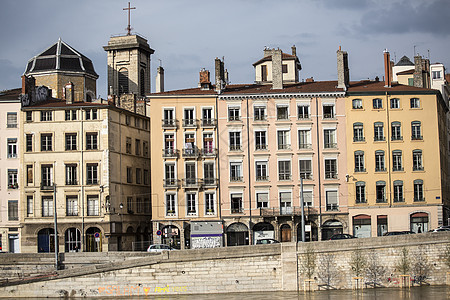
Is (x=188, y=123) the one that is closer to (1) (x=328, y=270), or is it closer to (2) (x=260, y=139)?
(2) (x=260, y=139)

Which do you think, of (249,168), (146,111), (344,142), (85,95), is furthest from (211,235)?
(85,95)

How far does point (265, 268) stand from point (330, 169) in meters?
17.6

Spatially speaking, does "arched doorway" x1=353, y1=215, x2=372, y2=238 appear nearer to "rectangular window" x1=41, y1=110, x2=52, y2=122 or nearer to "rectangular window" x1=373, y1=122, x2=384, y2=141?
"rectangular window" x1=373, y1=122, x2=384, y2=141

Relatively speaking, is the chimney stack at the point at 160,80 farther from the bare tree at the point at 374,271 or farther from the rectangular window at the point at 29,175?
the bare tree at the point at 374,271

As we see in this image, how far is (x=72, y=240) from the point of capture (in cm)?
7506

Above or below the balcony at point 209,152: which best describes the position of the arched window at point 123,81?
above

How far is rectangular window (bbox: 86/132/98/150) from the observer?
7625 cm

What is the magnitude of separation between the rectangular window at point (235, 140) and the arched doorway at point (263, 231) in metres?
7.51

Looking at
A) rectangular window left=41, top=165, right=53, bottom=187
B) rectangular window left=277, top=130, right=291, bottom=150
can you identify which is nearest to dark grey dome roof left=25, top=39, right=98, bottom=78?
rectangular window left=41, top=165, right=53, bottom=187

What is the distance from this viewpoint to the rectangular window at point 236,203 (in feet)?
242

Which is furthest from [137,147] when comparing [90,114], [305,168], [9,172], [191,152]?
[305,168]

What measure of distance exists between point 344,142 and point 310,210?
23.4 feet

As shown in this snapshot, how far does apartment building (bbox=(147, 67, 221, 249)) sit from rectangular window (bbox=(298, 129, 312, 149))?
7.90 meters

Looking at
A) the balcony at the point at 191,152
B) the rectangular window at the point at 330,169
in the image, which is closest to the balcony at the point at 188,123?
the balcony at the point at 191,152
